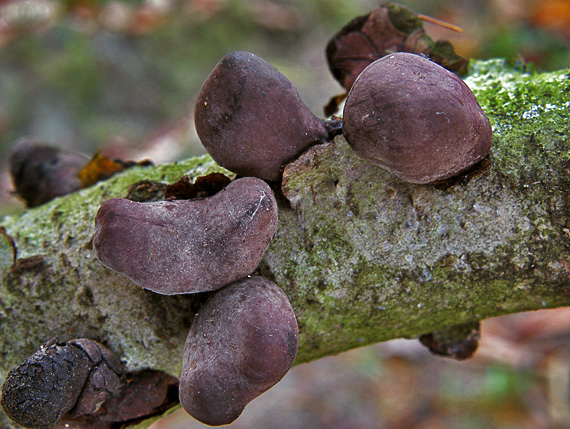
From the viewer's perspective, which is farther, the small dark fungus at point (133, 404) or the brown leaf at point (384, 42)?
the brown leaf at point (384, 42)

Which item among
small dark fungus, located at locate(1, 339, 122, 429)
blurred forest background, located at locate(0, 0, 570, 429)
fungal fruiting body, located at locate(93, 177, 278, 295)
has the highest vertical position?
fungal fruiting body, located at locate(93, 177, 278, 295)

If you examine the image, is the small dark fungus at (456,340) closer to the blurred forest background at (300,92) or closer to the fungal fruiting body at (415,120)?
the fungal fruiting body at (415,120)

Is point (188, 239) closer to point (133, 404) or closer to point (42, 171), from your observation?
point (133, 404)

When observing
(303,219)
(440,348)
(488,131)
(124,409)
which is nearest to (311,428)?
(440,348)

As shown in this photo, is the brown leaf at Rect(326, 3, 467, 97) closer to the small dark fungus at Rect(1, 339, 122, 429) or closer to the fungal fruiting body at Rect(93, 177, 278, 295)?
the fungal fruiting body at Rect(93, 177, 278, 295)

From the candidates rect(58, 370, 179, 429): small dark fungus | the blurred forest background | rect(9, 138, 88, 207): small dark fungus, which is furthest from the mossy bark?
the blurred forest background

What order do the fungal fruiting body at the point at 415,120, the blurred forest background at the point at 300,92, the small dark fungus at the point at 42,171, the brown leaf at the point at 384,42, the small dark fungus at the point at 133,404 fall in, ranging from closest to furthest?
the fungal fruiting body at the point at 415,120
the small dark fungus at the point at 133,404
the brown leaf at the point at 384,42
the small dark fungus at the point at 42,171
the blurred forest background at the point at 300,92

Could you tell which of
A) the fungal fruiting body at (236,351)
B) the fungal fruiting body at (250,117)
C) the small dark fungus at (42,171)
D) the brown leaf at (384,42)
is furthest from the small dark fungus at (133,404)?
the brown leaf at (384,42)
